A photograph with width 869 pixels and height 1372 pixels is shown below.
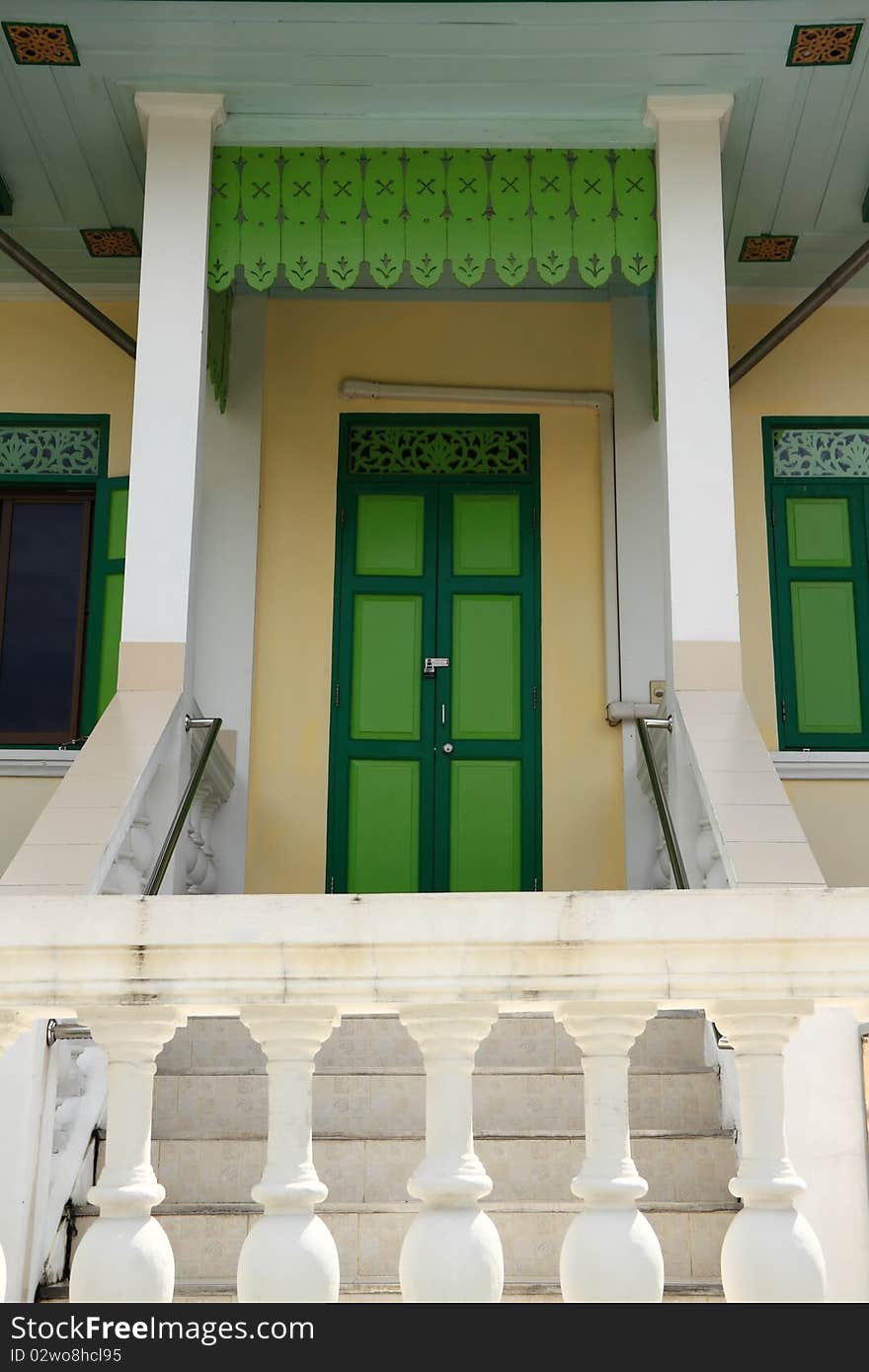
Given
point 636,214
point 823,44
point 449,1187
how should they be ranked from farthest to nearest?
point 636,214 < point 823,44 < point 449,1187

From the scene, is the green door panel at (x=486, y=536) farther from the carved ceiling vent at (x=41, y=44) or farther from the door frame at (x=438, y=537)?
the carved ceiling vent at (x=41, y=44)

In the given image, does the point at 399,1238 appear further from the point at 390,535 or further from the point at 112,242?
the point at 112,242

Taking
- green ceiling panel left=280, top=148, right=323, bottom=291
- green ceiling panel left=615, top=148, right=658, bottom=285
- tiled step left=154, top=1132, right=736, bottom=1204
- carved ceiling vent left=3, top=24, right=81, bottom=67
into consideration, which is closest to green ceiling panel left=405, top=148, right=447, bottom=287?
green ceiling panel left=280, top=148, right=323, bottom=291

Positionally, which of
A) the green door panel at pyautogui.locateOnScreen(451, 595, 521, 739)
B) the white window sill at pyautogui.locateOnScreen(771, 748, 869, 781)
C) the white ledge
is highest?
the green door panel at pyautogui.locateOnScreen(451, 595, 521, 739)

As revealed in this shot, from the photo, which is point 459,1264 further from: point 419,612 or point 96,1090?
point 419,612

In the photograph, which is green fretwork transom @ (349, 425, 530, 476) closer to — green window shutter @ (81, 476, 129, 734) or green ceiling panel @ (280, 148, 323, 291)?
green window shutter @ (81, 476, 129, 734)

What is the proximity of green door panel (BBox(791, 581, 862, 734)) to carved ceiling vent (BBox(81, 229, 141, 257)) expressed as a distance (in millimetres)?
3267

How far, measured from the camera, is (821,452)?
6867mm

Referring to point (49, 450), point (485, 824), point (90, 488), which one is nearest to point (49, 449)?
point (49, 450)

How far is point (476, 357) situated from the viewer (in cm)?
695

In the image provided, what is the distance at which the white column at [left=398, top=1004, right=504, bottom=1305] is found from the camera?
1531 millimetres

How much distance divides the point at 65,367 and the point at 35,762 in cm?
189

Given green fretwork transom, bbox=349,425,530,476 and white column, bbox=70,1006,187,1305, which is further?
green fretwork transom, bbox=349,425,530,476

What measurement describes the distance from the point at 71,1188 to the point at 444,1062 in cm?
189
